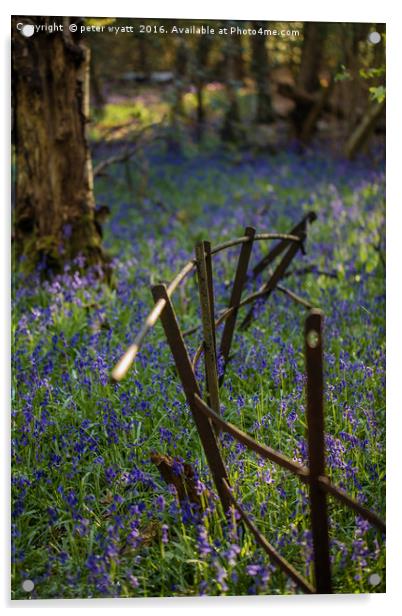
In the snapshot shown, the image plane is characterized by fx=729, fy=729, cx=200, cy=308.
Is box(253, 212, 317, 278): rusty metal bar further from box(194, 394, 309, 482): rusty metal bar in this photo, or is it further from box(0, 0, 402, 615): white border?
box(194, 394, 309, 482): rusty metal bar

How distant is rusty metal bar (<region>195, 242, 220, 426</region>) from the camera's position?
8.90 ft

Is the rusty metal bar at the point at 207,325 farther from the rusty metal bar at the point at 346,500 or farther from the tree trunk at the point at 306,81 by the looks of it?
the tree trunk at the point at 306,81

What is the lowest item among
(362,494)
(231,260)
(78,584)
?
(78,584)

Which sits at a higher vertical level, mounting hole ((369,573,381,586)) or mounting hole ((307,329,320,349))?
mounting hole ((307,329,320,349))

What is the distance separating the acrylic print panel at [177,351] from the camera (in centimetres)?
259

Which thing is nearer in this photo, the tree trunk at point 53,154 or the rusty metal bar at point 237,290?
the rusty metal bar at point 237,290

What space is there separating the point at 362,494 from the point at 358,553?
0.38 meters

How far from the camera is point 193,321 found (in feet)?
15.4

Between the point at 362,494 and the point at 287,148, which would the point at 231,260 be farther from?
the point at 287,148

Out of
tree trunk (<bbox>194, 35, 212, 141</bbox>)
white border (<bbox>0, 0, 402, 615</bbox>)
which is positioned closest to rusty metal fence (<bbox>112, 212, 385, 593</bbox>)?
white border (<bbox>0, 0, 402, 615</bbox>)

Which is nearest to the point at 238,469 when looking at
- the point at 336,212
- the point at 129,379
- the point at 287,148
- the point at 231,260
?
the point at 129,379

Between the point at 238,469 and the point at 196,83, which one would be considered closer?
the point at 238,469

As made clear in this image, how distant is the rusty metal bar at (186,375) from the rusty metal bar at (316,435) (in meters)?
0.38
